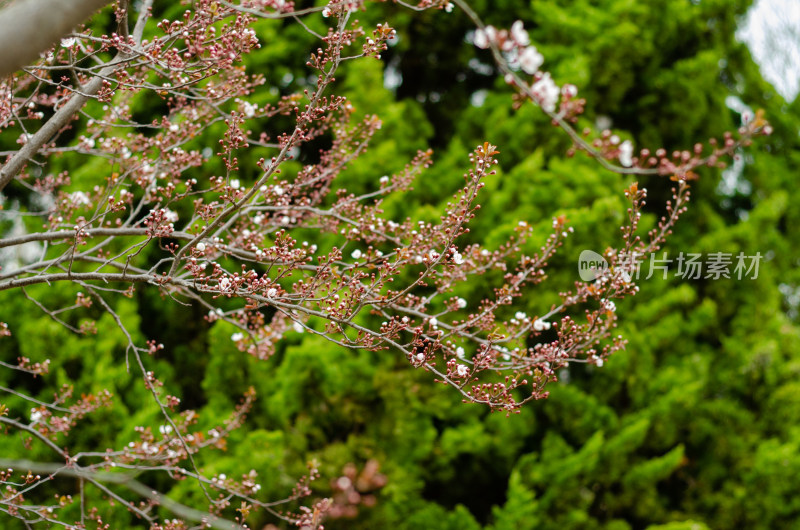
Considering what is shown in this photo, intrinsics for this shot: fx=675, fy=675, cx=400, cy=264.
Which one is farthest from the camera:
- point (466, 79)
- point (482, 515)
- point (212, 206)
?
point (466, 79)

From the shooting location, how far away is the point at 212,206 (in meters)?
2.03

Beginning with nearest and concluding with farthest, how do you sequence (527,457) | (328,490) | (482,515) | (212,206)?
(212,206), (328,490), (527,457), (482,515)

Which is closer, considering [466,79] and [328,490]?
[328,490]

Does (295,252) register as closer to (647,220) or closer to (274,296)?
(274,296)

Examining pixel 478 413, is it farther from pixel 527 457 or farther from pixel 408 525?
pixel 408 525

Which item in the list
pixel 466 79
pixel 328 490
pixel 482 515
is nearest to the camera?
pixel 328 490

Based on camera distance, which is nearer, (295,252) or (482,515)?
(295,252)

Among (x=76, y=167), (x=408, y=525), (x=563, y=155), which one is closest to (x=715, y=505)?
(x=408, y=525)

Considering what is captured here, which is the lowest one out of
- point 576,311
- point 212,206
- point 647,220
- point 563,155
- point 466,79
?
point 212,206

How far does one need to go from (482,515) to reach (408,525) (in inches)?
35.6

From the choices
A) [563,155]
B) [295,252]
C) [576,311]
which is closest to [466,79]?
[563,155]

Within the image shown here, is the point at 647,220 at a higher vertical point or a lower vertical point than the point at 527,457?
higher

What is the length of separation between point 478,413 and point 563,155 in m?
1.94

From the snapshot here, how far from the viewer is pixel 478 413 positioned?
4.36 m
